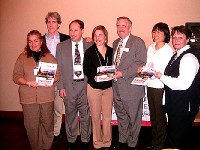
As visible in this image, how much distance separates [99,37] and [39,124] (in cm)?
149

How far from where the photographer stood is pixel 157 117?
3.02 metres

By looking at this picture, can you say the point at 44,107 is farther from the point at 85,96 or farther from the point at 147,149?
the point at 147,149

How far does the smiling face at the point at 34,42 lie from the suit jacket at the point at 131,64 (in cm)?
113

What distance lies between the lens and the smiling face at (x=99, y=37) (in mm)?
2916

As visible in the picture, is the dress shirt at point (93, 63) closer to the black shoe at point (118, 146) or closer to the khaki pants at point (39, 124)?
the khaki pants at point (39, 124)

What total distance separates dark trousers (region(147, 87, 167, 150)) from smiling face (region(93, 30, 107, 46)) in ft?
3.09

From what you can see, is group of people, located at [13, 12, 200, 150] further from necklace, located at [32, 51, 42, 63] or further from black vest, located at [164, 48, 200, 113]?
black vest, located at [164, 48, 200, 113]

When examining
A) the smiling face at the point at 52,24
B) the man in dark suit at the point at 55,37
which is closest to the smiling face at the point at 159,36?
the man in dark suit at the point at 55,37

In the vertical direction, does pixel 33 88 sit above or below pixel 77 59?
below

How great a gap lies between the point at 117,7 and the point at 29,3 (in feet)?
5.94

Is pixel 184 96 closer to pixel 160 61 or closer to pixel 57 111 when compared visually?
pixel 160 61

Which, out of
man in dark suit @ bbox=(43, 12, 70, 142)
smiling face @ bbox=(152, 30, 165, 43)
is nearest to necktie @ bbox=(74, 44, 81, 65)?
man in dark suit @ bbox=(43, 12, 70, 142)

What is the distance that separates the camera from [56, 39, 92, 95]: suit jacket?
3080mm

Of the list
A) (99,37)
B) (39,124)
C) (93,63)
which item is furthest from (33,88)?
(99,37)
